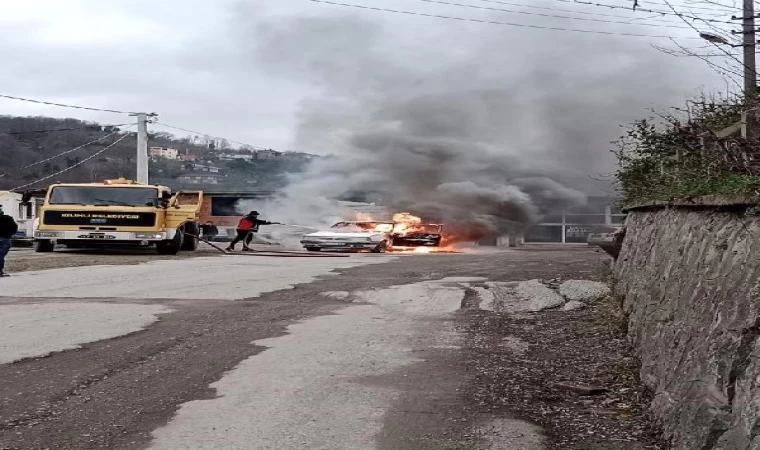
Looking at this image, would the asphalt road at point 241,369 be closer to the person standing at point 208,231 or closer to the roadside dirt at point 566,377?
the roadside dirt at point 566,377

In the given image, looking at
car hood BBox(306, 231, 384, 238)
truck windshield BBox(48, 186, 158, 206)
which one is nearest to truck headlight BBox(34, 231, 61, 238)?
truck windshield BBox(48, 186, 158, 206)

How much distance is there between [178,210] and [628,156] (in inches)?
546

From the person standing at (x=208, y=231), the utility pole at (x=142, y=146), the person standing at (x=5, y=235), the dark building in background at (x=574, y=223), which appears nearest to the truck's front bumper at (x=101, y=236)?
the person standing at (x=5, y=235)

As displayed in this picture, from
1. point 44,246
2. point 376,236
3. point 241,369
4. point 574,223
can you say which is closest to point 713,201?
point 241,369

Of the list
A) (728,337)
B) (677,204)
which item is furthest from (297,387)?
(677,204)

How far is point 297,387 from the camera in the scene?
5.42 m

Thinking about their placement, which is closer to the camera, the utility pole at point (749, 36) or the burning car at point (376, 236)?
the utility pole at point (749, 36)

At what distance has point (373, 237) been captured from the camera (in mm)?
23969

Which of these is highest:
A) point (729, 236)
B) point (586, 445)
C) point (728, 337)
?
point (729, 236)

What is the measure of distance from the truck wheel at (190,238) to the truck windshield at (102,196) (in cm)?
184

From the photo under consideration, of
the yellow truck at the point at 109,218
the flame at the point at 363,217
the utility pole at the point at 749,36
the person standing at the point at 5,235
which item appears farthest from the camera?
the flame at the point at 363,217

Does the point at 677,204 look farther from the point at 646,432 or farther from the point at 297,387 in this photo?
the point at 297,387

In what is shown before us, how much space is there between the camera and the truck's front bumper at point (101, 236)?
2012cm

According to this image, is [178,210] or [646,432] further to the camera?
[178,210]
